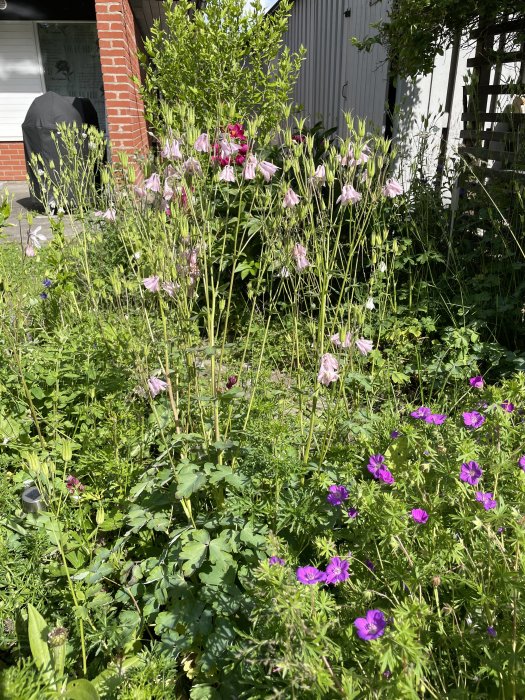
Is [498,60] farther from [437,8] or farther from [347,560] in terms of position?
[347,560]

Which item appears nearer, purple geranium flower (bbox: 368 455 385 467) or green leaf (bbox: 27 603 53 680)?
green leaf (bbox: 27 603 53 680)

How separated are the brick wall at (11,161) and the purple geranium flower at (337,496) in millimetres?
10470

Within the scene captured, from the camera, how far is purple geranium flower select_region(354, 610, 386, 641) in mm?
1014

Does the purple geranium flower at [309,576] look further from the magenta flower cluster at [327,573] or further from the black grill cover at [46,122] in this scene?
the black grill cover at [46,122]

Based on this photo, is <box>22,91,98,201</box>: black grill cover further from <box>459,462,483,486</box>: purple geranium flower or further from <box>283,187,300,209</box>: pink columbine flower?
<box>459,462,483,486</box>: purple geranium flower

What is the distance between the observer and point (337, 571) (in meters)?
1.23

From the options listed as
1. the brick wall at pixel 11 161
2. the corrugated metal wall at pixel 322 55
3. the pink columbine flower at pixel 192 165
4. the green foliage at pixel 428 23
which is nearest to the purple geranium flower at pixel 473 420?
the pink columbine flower at pixel 192 165

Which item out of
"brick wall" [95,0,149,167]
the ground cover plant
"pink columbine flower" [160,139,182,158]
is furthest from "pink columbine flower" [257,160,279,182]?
"brick wall" [95,0,149,167]

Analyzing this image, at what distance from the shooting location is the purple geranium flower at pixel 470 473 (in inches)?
51.4

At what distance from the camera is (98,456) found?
1988mm

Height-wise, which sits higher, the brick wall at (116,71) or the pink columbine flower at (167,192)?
the brick wall at (116,71)

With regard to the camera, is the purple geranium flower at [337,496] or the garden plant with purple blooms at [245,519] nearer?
the garden plant with purple blooms at [245,519]

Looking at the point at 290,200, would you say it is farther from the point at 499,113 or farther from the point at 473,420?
the point at 499,113

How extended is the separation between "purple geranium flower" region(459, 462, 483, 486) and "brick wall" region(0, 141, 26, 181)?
10.7 m
